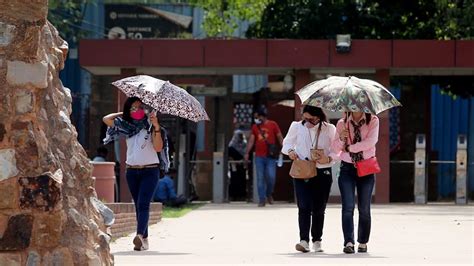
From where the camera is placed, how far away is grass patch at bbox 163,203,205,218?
20822 mm

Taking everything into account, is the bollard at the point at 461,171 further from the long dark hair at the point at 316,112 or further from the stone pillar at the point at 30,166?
the stone pillar at the point at 30,166

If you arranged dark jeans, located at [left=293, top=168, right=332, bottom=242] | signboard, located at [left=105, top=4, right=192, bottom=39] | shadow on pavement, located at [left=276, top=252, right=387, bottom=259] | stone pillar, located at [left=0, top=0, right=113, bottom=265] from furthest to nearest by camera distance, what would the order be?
signboard, located at [left=105, top=4, right=192, bottom=39], dark jeans, located at [left=293, top=168, right=332, bottom=242], shadow on pavement, located at [left=276, top=252, right=387, bottom=259], stone pillar, located at [left=0, top=0, right=113, bottom=265]

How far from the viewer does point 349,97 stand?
13.1 m

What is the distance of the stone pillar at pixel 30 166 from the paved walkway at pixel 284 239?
295cm

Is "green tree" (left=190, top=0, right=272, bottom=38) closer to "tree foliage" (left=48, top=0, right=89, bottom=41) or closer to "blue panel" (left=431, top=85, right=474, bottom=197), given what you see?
"tree foliage" (left=48, top=0, right=89, bottom=41)

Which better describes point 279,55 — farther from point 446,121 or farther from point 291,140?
point 291,140

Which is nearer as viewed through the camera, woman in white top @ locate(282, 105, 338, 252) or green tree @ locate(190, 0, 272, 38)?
woman in white top @ locate(282, 105, 338, 252)

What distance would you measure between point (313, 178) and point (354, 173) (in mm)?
443

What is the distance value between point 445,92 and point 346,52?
7343mm

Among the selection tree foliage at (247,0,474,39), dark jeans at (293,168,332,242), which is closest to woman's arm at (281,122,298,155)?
dark jeans at (293,168,332,242)

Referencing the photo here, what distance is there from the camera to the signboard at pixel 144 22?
43.3 m

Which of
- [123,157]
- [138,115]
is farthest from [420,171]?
[138,115]

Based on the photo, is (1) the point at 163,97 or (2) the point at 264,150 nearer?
(1) the point at 163,97

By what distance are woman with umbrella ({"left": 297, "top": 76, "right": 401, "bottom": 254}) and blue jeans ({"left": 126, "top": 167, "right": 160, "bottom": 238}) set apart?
5.74 feet
